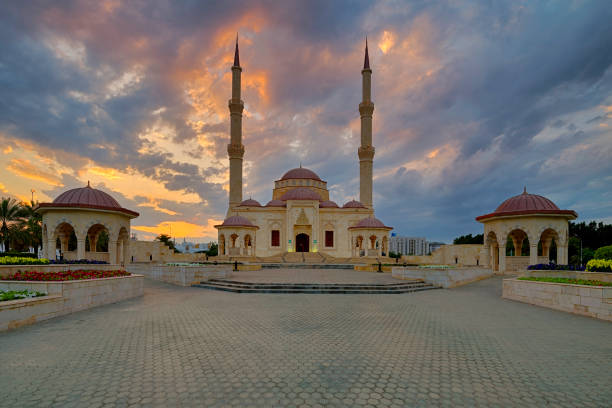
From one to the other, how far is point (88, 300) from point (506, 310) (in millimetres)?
12244

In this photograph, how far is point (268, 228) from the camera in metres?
43.2

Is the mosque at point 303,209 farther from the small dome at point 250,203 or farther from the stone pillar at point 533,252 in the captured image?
the stone pillar at point 533,252

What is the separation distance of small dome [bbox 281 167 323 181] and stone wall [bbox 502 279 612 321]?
3830 cm

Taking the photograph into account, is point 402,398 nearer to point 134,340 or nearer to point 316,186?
point 134,340

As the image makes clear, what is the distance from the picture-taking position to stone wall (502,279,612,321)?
887 centimetres

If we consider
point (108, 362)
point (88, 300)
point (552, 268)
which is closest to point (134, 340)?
point (108, 362)

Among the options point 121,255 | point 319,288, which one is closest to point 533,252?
point 319,288

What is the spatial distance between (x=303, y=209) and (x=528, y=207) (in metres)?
25.3

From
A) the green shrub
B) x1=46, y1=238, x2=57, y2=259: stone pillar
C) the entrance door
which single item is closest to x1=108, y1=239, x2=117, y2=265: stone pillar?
x1=46, y1=238, x2=57, y2=259: stone pillar

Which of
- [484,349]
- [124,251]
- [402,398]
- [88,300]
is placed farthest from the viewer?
[124,251]

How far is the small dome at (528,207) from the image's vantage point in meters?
20.4

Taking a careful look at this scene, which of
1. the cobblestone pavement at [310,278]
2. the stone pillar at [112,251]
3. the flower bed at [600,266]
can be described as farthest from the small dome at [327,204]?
the flower bed at [600,266]

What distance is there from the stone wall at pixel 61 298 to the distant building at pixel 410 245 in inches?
6254

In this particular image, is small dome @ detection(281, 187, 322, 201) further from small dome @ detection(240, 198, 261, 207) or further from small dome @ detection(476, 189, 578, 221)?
small dome @ detection(476, 189, 578, 221)
